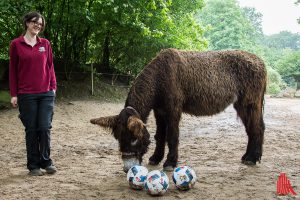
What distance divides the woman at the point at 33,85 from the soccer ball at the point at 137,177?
1.26 m

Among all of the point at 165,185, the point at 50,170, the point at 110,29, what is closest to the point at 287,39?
the point at 110,29

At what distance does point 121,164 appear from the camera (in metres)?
5.24

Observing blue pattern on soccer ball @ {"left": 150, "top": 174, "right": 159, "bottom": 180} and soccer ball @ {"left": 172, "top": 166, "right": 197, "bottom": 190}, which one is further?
soccer ball @ {"left": 172, "top": 166, "right": 197, "bottom": 190}

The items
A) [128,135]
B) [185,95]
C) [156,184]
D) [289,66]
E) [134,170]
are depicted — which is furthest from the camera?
[289,66]

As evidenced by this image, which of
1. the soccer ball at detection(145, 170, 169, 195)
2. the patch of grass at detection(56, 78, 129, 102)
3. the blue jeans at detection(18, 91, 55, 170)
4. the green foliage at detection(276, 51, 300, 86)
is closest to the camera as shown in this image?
the soccer ball at detection(145, 170, 169, 195)

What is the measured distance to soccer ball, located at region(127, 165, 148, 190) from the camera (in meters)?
3.98

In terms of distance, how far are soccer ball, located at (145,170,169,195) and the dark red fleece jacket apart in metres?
1.84

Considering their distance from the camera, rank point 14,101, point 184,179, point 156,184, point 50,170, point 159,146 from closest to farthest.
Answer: point 156,184, point 184,179, point 14,101, point 50,170, point 159,146

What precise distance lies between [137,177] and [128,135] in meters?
0.55

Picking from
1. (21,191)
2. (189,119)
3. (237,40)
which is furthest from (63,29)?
(237,40)

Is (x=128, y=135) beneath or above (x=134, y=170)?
above

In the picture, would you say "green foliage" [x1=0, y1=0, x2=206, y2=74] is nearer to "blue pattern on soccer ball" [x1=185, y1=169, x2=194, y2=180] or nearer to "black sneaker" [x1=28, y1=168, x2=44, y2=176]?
→ "black sneaker" [x1=28, y1=168, x2=44, y2=176]

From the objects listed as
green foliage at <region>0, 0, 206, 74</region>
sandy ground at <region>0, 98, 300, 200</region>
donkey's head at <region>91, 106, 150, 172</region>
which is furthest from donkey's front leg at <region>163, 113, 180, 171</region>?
green foliage at <region>0, 0, 206, 74</region>

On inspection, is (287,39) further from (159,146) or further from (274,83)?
(159,146)
